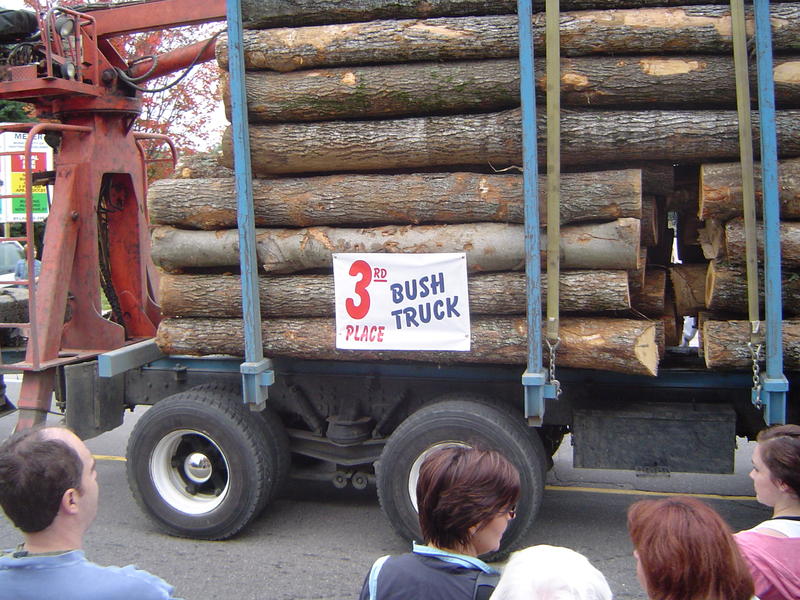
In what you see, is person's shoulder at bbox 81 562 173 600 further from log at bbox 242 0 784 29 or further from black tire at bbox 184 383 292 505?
log at bbox 242 0 784 29

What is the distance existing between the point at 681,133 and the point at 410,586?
3.63 m

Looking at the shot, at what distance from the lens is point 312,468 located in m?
6.51

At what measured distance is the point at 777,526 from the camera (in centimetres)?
268

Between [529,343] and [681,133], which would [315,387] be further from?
[681,133]

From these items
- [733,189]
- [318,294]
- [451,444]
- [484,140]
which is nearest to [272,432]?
[318,294]

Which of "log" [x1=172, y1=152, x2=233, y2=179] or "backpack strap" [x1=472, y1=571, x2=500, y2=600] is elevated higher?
"log" [x1=172, y1=152, x2=233, y2=179]

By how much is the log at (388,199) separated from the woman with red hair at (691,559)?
10.5 ft

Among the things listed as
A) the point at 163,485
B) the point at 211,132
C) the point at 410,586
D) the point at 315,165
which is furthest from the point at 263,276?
the point at 211,132

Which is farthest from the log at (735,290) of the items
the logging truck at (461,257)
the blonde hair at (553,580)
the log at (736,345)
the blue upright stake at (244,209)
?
the blonde hair at (553,580)

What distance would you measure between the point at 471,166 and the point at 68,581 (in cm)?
381

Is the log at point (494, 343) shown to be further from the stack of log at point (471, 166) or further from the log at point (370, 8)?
the log at point (370, 8)

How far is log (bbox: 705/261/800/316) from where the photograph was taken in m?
4.99

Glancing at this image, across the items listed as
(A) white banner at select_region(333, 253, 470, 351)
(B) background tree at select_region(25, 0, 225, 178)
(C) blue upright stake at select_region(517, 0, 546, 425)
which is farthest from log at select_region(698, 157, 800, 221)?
(B) background tree at select_region(25, 0, 225, 178)

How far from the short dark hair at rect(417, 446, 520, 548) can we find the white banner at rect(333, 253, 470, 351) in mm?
2756
